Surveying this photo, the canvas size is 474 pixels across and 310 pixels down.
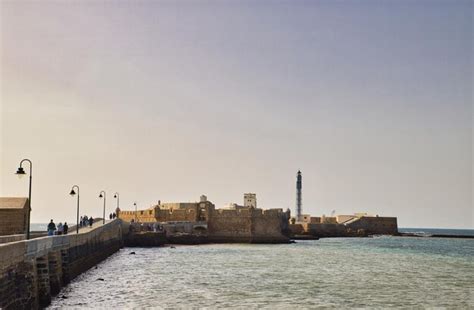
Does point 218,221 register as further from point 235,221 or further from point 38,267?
point 38,267

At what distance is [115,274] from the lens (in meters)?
33.2

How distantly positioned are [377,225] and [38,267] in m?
110

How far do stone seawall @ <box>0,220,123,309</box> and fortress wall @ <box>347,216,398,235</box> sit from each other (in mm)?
92453

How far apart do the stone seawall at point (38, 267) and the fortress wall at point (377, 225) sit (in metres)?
92.5

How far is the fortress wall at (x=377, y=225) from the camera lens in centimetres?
11975

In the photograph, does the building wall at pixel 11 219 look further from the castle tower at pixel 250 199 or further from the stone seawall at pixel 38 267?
the castle tower at pixel 250 199

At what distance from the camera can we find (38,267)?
20344 mm

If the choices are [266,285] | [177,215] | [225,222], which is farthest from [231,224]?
[266,285]

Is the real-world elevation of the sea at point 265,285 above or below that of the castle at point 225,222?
below

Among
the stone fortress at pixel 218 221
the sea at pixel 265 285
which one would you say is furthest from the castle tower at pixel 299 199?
the sea at pixel 265 285

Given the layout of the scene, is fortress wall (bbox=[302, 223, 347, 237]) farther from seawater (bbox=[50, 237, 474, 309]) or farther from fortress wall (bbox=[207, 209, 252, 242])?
seawater (bbox=[50, 237, 474, 309])

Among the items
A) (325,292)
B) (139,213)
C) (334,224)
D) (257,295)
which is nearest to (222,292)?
(257,295)

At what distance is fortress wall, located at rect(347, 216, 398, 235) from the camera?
120 m

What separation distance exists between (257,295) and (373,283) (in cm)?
912
